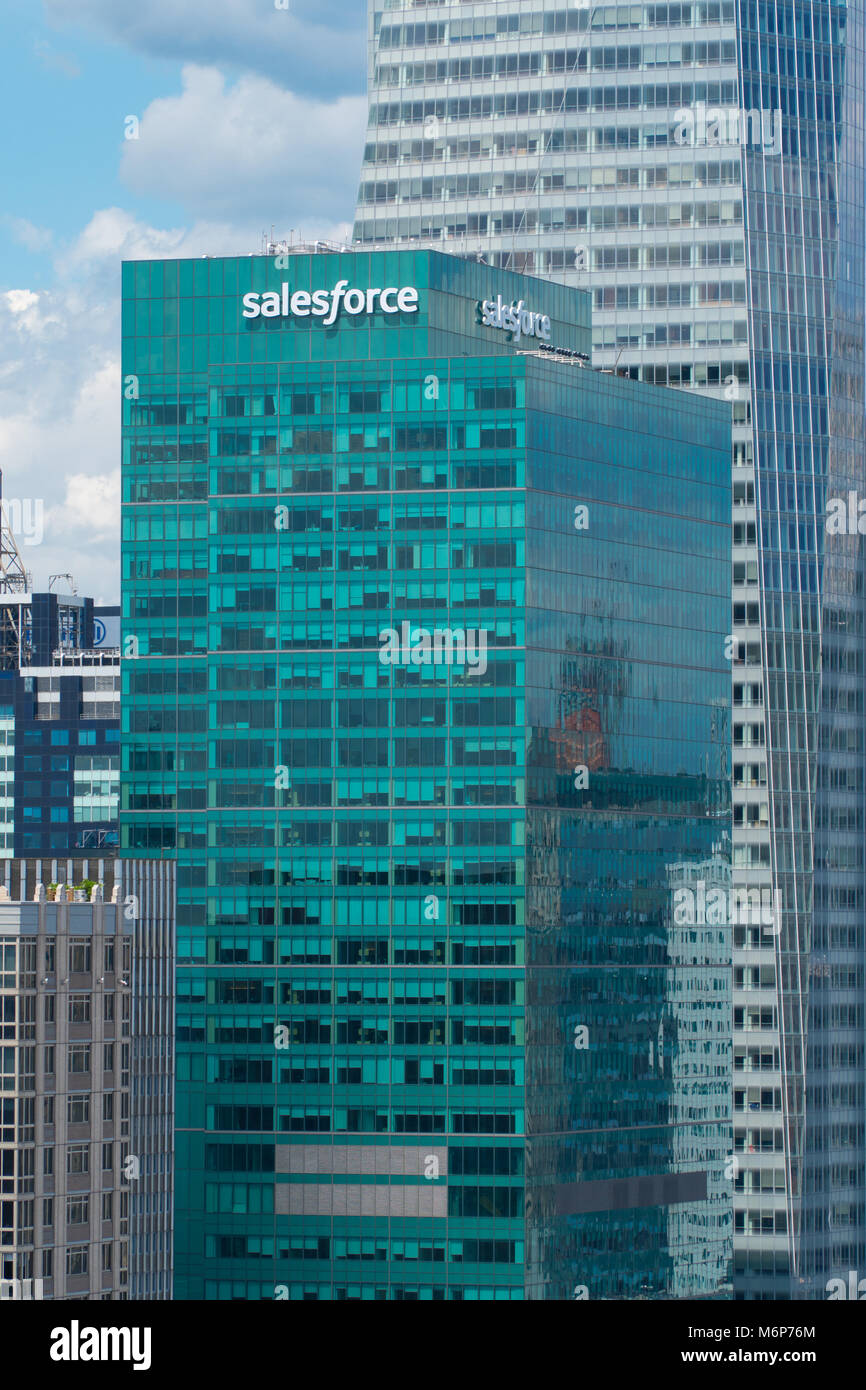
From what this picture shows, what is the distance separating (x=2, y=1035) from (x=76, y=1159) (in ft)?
29.3

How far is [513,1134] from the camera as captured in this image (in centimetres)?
19950

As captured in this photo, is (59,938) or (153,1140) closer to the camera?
(59,938)

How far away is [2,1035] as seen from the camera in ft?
457

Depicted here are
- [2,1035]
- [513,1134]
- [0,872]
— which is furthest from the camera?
[513,1134]
